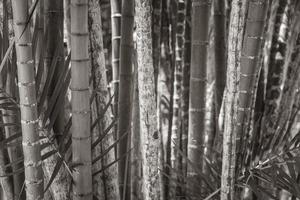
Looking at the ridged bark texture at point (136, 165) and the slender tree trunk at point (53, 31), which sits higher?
the slender tree trunk at point (53, 31)

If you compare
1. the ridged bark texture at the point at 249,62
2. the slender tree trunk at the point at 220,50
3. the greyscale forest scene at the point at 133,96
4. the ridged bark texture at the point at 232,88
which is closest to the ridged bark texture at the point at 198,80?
the greyscale forest scene at the point at 133,96

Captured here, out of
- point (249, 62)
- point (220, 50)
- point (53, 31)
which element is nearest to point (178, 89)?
point (220, 50)

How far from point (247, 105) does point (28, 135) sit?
0.61 meters

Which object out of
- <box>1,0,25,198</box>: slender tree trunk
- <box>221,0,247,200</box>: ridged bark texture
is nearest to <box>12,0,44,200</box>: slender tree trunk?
<box>1,0,25,198</box>: slender tree trunk

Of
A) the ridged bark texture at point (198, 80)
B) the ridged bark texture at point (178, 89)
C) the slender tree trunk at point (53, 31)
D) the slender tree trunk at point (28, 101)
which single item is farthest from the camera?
the ridged bark texture at point (178, 89)

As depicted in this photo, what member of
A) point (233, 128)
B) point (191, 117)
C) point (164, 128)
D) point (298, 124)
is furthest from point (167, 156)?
point (233, 128)

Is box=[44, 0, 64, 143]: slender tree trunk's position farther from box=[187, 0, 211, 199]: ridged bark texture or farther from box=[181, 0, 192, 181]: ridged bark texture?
box=[181, 0, 192, 181]: ridged bark texture

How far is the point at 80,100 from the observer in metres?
0.85

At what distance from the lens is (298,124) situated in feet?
5.91

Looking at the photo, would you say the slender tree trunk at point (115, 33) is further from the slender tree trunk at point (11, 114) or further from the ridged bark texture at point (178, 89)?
the slender tree trunk at point (11, 114)

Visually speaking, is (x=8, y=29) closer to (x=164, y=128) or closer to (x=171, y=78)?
(x=171, y=78)

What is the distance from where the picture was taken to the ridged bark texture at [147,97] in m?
0.83

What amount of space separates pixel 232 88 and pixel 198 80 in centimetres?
48

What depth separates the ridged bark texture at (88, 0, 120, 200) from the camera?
104 cm
